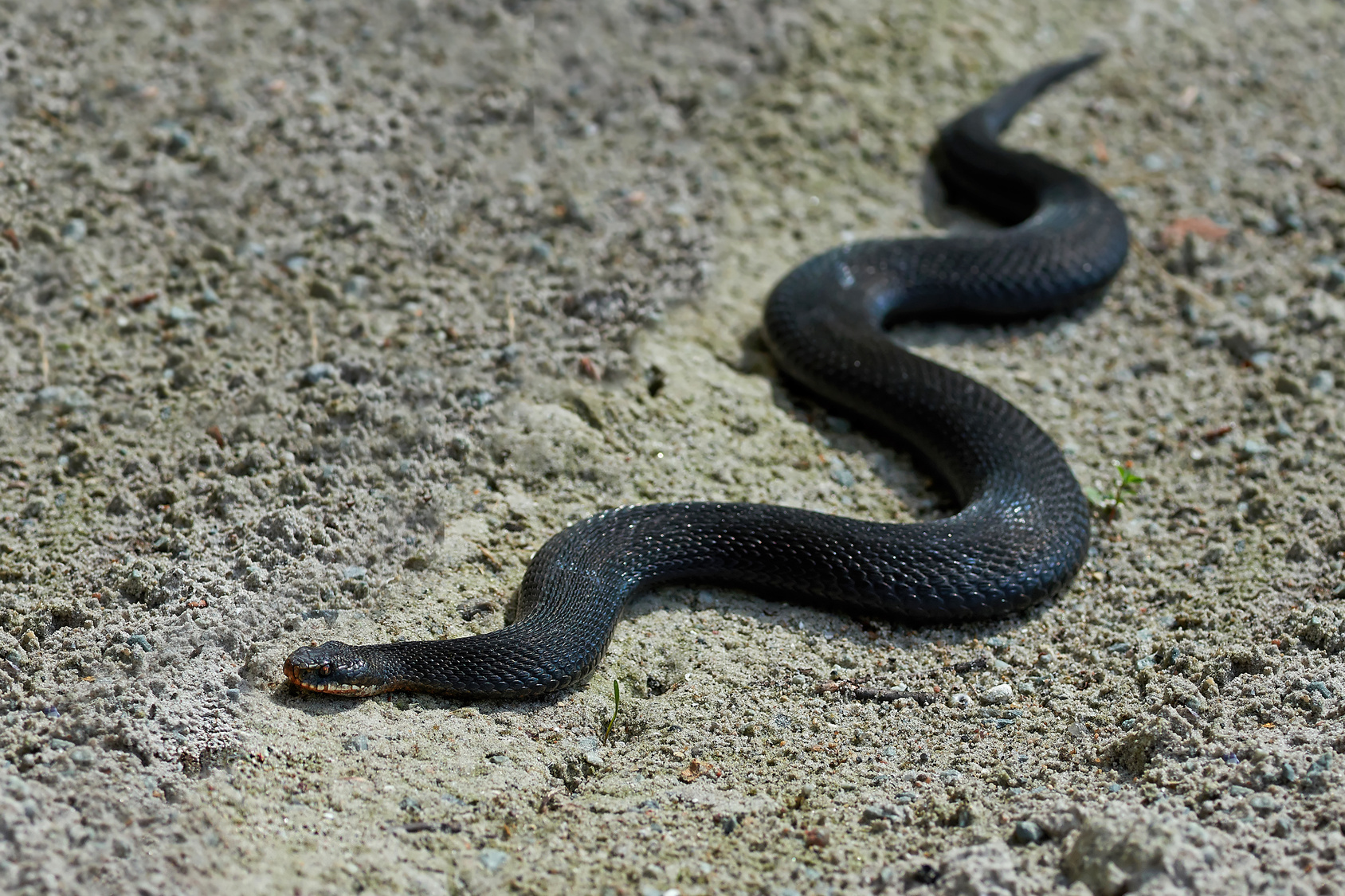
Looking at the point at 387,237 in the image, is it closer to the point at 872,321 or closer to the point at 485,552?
the point at 485,552

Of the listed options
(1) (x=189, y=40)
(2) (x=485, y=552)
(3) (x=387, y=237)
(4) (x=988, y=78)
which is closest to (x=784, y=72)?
(4) (x=988, y=78)

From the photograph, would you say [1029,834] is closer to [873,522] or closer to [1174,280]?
[873,522]

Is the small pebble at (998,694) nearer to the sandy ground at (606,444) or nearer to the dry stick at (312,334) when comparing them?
the sandy ground at (606,444)

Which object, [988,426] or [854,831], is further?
[988,426]

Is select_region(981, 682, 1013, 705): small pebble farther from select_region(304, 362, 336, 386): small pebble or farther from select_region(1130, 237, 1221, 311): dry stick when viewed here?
select_region(1130, 237, 1221, 311): dry stick

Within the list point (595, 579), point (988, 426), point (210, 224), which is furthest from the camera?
point (210, 224)

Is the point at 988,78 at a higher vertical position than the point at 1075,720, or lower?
higher

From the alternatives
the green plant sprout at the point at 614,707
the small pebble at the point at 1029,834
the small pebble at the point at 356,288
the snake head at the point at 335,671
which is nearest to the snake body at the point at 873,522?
the snake head at the point at 335,671

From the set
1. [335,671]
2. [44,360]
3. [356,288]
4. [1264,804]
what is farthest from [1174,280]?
[44,360]
